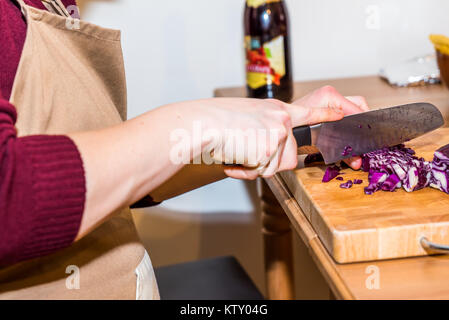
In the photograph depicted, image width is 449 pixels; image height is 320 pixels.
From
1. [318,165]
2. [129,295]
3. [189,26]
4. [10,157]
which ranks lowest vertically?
[129,295]

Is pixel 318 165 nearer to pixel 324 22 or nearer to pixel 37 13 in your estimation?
pixel 37 13

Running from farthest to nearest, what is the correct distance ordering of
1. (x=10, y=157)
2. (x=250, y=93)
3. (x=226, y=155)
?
(x=250, y=93)
(x=226, y=155)
(x=10, y=157)

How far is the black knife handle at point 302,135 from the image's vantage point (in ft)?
2.63

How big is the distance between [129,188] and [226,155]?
134 millimetres

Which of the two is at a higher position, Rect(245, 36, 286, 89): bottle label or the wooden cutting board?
Rect(245, 36, 286, 89): bottle label

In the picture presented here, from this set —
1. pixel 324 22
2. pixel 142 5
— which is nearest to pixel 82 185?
pixel 142 5

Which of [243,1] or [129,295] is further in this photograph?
[243,1]

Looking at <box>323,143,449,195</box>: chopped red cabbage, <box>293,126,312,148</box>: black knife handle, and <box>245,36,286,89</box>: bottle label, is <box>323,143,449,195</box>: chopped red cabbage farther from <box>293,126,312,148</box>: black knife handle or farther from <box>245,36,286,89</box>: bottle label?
<box>245,36,286,89</box>: bottle label

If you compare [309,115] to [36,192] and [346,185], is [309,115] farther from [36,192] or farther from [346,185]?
[36,192]

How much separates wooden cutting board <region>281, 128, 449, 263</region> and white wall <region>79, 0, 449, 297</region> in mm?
774

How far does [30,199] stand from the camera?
1.73 ft

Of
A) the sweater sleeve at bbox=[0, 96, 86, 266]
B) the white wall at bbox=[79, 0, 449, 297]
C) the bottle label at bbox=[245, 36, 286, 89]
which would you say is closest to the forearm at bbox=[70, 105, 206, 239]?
the sweater sleeve at bbox=[0, 96, 86, 266]

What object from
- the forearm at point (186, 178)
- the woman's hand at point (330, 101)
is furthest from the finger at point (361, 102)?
the forearm at point (186, 178)

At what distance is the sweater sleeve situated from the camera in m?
0.52
